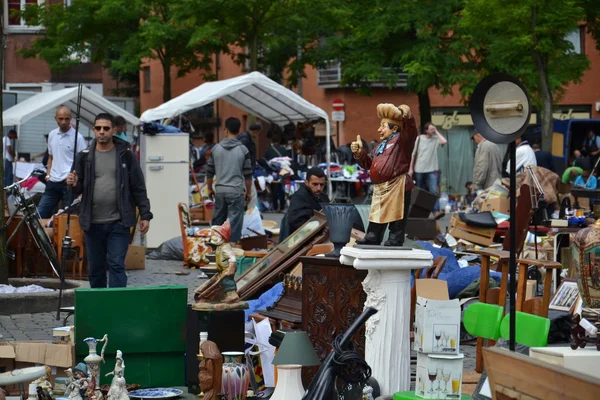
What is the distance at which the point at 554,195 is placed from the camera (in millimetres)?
17359

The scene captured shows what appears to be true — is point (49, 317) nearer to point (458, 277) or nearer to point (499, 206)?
point (458, 277)

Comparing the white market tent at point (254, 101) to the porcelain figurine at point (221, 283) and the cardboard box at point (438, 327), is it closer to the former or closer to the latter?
the porcelain figurine at point (221, 283)

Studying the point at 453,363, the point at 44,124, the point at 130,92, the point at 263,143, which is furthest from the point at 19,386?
the point at 130,92

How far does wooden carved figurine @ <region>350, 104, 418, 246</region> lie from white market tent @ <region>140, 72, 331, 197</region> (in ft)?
38.0

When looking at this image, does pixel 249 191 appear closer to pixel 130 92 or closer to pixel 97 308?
pixel 97 308

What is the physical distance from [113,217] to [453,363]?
15.7 ft

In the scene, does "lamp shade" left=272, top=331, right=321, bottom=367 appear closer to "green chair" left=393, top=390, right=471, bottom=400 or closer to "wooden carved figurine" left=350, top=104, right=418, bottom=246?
"green chair" left=393, top=390, right=471, bottom=400

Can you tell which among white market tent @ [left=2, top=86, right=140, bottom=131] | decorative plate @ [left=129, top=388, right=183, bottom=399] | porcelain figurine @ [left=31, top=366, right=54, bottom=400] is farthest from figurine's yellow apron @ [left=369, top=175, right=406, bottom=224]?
white market tent @ [left=2, top=86, right=140, bottom=131]

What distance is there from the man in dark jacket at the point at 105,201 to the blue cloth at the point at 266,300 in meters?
1.29

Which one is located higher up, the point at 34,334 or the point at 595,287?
the point at 595,287

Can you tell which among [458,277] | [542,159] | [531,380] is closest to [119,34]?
[542,159]

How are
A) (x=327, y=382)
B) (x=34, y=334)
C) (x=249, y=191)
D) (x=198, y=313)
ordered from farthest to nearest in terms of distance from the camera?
(x=249, y=191) < (x=34, y=334) < (x=198, y=313) < (x=327, y=382)

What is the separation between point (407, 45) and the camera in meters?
36.9

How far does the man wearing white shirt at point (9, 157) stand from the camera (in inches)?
1063
